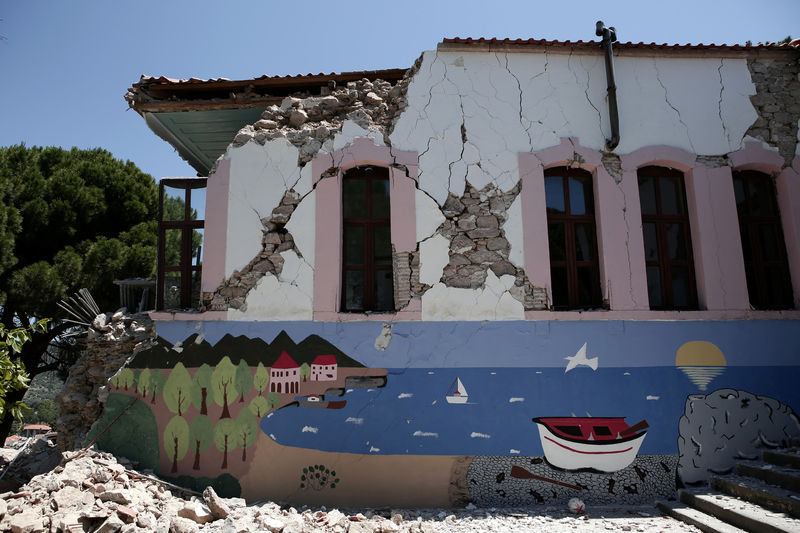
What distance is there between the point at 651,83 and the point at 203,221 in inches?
255

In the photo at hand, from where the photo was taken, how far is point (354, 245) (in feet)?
20.8

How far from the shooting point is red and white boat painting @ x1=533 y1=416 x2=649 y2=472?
18.3 ft

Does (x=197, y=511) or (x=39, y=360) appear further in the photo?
(x=39, y=360)

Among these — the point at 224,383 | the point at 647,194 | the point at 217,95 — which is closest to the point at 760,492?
the point at 647,194

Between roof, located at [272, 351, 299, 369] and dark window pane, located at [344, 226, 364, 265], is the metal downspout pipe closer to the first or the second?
dark window pane, located at [344, 226, 364, 265]

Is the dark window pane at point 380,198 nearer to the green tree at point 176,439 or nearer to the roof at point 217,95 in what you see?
the roof at point 217,95

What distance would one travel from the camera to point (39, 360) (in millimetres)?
12055

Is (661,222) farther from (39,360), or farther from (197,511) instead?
(39,360)

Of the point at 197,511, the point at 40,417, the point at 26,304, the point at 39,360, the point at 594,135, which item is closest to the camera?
the point at 197,511

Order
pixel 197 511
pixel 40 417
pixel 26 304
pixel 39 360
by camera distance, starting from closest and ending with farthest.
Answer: pixel 197 511 < pixel 26 304 < pixel 39 360 < pixel 40 417

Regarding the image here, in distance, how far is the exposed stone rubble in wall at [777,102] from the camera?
6605 millimetres

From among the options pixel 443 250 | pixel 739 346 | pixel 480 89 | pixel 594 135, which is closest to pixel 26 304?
pixel 443 250

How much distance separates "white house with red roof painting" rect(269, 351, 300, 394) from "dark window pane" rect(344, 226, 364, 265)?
1.49m

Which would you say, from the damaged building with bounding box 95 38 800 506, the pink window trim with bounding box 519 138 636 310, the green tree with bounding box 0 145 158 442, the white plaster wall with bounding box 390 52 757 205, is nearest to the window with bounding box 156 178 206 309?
the damaged building with bounding box 95 38 800 506
